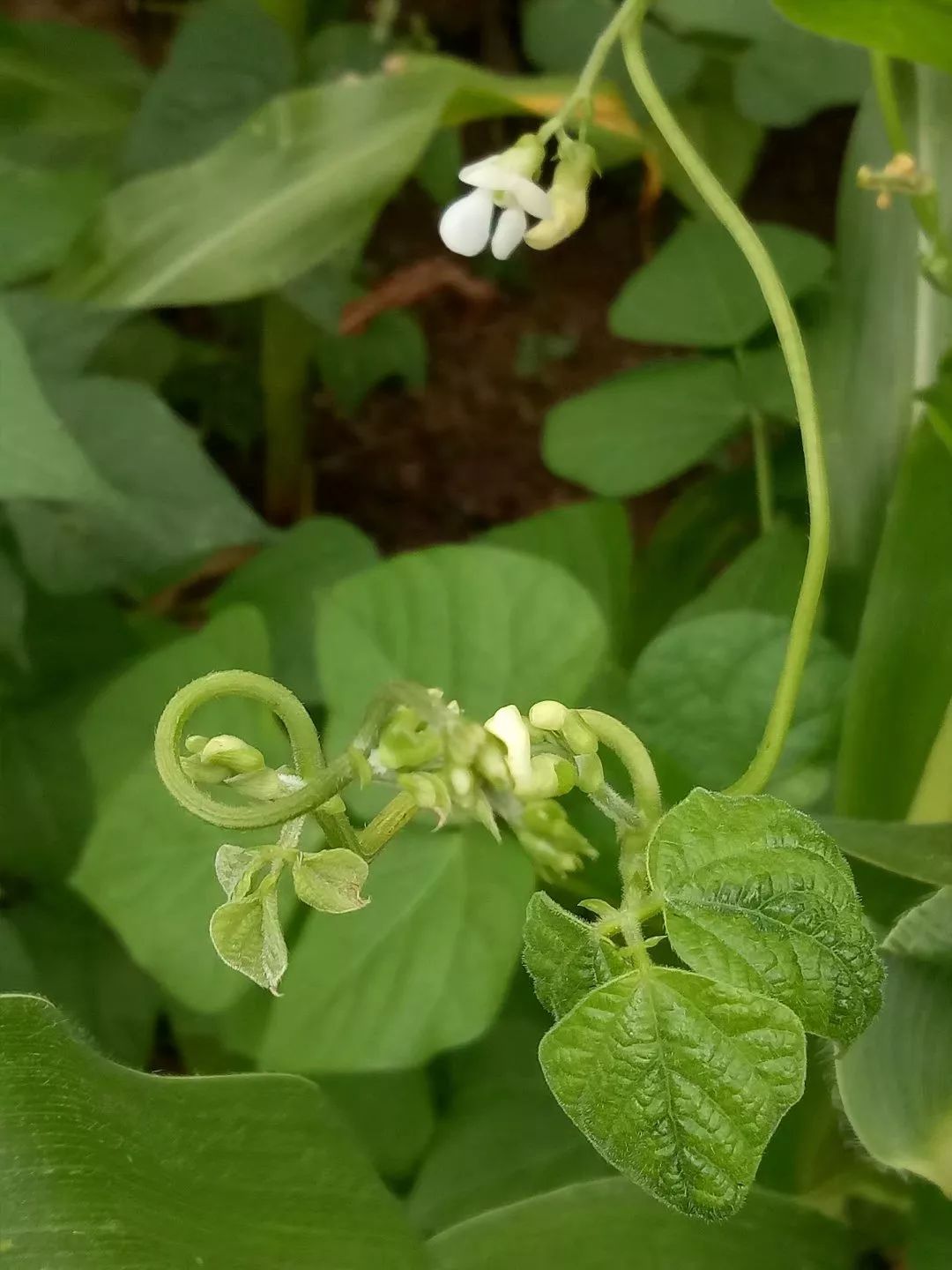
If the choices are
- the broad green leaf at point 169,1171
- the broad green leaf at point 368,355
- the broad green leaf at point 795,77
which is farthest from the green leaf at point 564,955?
the broad green leaf at point 368,355

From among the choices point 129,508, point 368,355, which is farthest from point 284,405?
point 129,508

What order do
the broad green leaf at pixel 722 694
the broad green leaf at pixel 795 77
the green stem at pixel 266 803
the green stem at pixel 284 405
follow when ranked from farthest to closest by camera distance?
the green stem at pixel 284 405 → the broad green leaf at pixel 795 77 → the broad green leaf at pixel 722 694 → the green stem at pixel 266 803

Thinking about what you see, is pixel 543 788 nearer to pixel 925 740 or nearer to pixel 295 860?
pixel 295 860

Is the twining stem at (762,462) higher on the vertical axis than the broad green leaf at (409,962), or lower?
higher

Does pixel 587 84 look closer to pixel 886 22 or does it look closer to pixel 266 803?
pixel 886 22

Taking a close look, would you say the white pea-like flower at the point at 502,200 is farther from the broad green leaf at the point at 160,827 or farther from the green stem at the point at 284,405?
the green stem at the point at 284,405

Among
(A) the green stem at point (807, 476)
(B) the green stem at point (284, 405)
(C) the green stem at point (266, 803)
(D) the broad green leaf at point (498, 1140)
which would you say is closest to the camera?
(C) the green stem at point (266, 803)

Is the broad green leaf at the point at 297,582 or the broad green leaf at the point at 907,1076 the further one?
the broad green leaf at the point at 297,582
